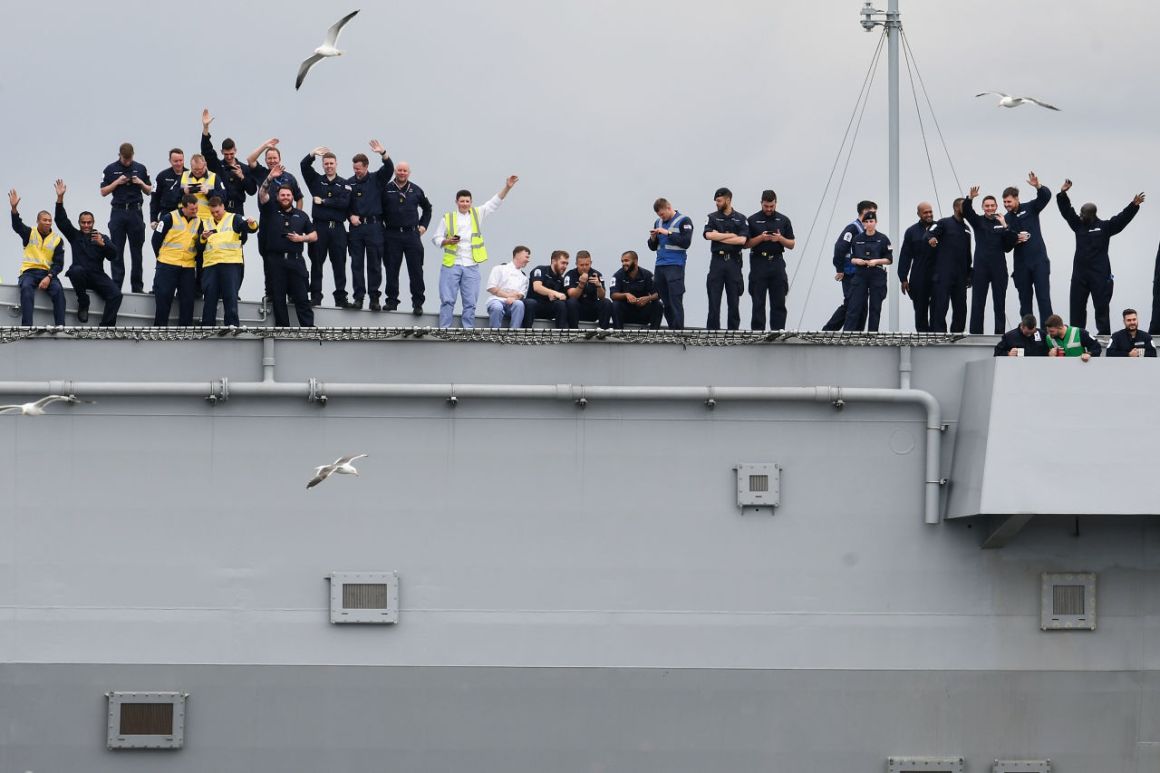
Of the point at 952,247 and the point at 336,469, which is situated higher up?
the point at 952,247

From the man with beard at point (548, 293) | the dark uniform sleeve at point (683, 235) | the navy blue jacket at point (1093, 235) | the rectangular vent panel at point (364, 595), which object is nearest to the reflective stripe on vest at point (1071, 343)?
the navy blue jacket at point (1093, 235)

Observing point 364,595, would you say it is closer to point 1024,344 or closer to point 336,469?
point 336,469

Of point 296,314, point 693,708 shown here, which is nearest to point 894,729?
point 693,708

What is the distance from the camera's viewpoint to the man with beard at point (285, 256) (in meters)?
20.5

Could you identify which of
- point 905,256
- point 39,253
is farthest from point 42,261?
point 905,256

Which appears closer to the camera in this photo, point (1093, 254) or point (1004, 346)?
point (1004, 346)

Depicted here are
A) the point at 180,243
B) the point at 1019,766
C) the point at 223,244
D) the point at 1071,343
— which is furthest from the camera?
the point at 180,243

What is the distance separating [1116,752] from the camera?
19.2 metres

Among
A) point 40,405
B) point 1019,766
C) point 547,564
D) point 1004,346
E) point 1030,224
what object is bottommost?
point 1019,766

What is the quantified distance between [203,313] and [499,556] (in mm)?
4576

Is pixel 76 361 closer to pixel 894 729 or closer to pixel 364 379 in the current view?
pixel 364 379

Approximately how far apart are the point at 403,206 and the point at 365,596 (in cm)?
498

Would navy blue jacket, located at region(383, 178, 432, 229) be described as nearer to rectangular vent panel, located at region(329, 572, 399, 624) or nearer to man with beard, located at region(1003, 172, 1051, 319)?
rectangular vent panel, located at region(329, 572, 399, 624)

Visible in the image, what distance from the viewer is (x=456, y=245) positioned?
833 inches
